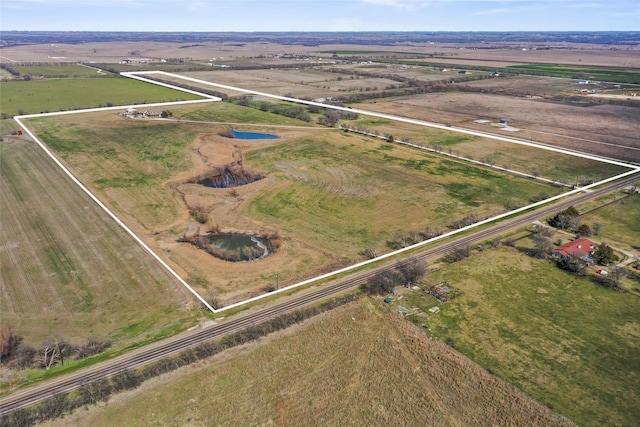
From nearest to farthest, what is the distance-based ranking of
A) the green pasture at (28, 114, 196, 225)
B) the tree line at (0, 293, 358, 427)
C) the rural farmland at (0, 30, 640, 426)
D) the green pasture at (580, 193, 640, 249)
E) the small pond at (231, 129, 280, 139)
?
the tree line at (0, 293, 358, 427)
the rural farmland at (0, 30, 640, 426)
the green pasture at (580, 193, 640, 249)
the green pasture at (28, 114, 196, 225)
the small pond at (231, 129, 280, 139)

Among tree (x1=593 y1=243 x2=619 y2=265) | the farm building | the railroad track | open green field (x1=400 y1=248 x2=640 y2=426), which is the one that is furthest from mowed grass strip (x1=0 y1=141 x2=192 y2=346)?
tree (x1=593 y1=243 x2=619 y2=265)

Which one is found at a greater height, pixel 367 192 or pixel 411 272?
pixel 367 192

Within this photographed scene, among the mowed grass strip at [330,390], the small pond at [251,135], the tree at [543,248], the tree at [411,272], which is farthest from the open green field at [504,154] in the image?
the mowed grass strip at [330,390]

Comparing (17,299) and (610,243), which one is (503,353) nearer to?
(610,243)

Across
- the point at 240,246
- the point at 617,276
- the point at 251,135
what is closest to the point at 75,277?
the point at 240,246

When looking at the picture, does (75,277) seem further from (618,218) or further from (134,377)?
(618,218)

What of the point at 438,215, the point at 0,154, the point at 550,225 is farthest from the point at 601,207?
the point at 0,154

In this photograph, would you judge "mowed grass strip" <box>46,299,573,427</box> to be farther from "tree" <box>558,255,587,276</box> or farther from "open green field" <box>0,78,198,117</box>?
"open green field" <box>0,78,198,117</box>
